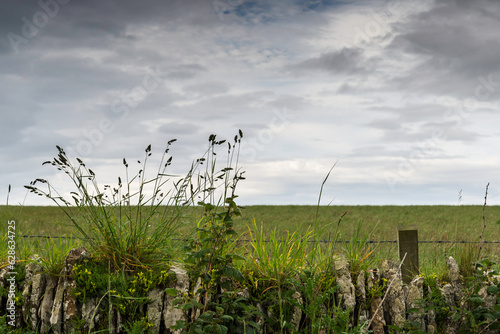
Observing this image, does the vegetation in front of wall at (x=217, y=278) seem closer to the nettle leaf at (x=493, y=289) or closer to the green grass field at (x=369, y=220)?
the nettle leaf at (x=493, y=289)

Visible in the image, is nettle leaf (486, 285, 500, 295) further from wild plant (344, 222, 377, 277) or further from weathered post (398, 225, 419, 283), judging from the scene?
wild plant (344, 222, 377, 277)

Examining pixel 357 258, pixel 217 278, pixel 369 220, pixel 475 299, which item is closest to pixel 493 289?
pixel 475 299

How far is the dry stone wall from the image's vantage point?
3.96 m

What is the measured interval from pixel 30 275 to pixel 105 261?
0.85 meters

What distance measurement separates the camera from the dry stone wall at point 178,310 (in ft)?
13.0

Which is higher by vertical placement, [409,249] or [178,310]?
[409,249]

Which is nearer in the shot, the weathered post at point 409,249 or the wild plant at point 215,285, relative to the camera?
the wild plant at point 215,285

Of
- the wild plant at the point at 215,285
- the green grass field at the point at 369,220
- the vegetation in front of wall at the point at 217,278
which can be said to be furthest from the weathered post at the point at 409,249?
the green grass field at the point at 369,220

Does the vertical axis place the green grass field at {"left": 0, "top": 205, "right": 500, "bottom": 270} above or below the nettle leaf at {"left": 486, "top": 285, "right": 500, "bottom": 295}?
above

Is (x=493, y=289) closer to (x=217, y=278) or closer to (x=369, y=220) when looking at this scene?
(x=217, y=278)

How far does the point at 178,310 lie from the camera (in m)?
3.89

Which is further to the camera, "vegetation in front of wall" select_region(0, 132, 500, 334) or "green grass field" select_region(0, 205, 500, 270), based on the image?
"green grass field" select_region(0, 205, 500, 270)

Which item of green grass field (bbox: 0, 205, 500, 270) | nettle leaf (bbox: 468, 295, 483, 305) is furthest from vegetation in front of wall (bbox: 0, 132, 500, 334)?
green grass field (bbox: 0, 205, 500, 270)

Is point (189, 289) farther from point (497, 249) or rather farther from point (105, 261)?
point (497, 249)
